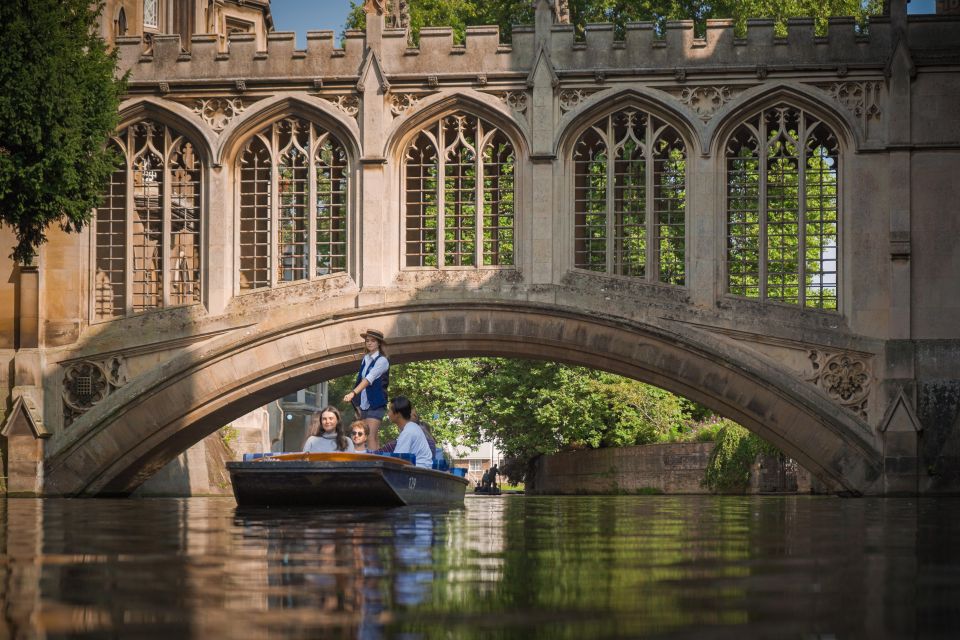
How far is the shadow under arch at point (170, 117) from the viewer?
22281mm

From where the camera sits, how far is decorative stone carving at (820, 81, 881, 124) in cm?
2122

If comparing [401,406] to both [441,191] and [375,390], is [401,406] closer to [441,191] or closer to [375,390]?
[375,390]

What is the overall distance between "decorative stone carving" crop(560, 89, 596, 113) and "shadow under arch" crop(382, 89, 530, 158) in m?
0.67

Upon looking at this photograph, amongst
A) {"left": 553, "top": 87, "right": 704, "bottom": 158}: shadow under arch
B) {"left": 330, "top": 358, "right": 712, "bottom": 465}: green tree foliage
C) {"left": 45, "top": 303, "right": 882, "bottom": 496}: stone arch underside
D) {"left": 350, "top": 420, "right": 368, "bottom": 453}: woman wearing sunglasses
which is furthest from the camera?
{"left": 330, "top": 358, "right": 712, "bottom": 465}: green tree foliage

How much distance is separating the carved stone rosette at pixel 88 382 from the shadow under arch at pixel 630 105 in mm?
7320

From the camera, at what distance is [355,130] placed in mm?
22094

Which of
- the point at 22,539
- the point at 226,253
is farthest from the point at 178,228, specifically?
the point at 22,539

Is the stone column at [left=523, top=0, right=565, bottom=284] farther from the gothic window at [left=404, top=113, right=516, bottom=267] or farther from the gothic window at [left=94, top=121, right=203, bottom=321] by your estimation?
the gothic window at [left=94, top=121, right=203, bottom=321]

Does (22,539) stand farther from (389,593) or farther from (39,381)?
(39,381)

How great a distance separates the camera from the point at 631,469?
→ 3203cm

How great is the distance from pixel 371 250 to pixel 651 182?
4.26m

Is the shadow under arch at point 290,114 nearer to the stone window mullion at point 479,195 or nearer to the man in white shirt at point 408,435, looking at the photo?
the stone window mullion at point 479,195

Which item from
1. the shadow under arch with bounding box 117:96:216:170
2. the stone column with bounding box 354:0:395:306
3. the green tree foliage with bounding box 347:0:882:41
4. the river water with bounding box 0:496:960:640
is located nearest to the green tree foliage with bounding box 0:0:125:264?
the shadow under arch with bounding box 117:96:216:170

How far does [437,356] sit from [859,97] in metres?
7.20
